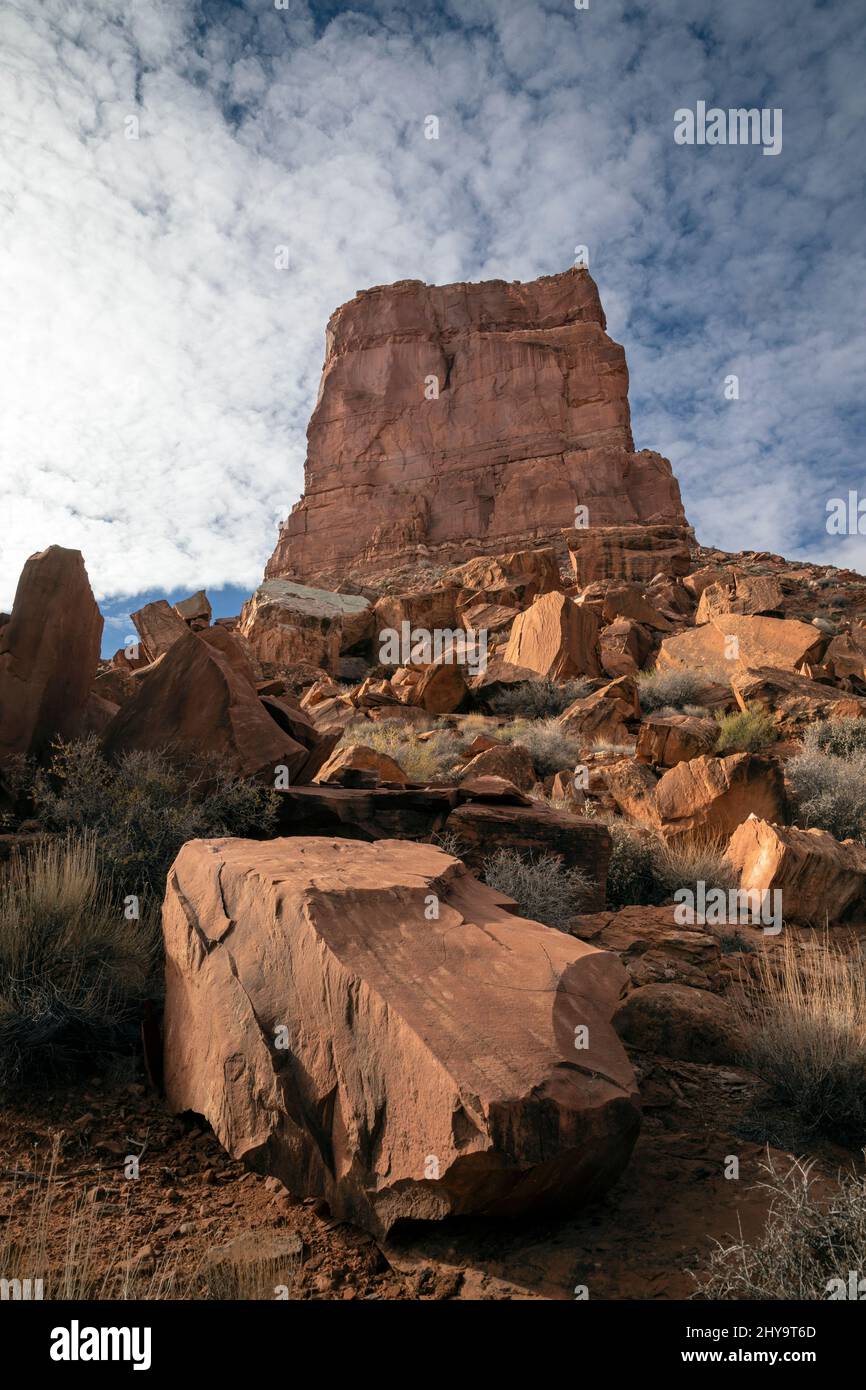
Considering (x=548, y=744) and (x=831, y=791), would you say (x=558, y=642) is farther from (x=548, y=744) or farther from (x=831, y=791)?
(x=831, y=791)

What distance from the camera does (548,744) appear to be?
12477mm

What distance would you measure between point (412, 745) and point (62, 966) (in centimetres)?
919

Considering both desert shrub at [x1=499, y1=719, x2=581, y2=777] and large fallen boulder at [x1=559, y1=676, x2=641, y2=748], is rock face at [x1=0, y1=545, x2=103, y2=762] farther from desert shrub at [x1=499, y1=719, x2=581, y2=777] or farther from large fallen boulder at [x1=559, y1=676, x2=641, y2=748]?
large fallen boulder at [x1=559, y1=676, x2=641, y2=748]

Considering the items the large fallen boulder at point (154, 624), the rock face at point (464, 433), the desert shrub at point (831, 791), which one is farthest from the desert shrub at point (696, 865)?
the rock face at point (464, 433)

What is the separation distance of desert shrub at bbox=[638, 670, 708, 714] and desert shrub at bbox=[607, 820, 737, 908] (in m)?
7.32

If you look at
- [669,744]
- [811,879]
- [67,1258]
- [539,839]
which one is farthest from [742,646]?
[67,1258]

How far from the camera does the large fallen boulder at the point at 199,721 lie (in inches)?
274

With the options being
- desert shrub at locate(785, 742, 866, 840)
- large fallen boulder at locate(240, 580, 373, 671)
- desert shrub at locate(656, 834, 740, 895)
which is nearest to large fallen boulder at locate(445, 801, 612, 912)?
desert shrub at locate(656, 834, 740, 895)

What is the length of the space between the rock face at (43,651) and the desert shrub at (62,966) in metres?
1.76

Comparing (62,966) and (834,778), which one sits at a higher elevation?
(834,778)

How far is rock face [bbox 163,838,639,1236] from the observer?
9.21ft

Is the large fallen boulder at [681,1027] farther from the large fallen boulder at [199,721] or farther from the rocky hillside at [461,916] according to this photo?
the large fallen boulder at [199,721]
